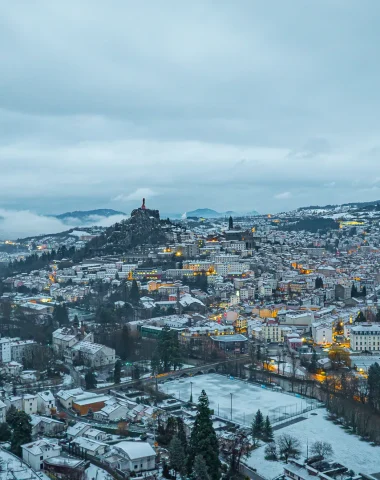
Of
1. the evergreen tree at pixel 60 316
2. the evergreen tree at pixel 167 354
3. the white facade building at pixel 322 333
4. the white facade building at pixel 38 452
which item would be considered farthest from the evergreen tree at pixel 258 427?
the evergreen tree at pixel 60 316

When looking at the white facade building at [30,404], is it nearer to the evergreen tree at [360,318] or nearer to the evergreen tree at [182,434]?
the evergreen tree at [182,434]

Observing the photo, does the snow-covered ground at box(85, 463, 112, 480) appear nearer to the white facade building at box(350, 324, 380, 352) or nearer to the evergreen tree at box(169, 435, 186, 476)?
the evergreen tree at box(169, 435, 186, 476)

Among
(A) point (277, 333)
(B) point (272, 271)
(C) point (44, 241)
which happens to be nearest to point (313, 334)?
(A) point (277, 333)

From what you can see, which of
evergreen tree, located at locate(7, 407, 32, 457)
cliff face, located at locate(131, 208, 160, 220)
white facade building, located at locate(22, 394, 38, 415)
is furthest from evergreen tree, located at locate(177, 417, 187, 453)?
cliff face, located at locate(131, 208, 160, 220)

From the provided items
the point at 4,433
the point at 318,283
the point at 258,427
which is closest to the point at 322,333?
the point at 258,427

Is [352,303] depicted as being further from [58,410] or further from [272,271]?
[58,410]

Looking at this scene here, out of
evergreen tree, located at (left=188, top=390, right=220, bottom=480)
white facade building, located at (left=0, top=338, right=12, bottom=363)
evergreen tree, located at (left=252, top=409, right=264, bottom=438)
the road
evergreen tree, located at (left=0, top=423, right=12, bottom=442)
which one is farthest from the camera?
white facade building, located at (left=0, top=338, right=12, bottom=363)

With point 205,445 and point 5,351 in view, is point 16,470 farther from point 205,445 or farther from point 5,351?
point 5,351
